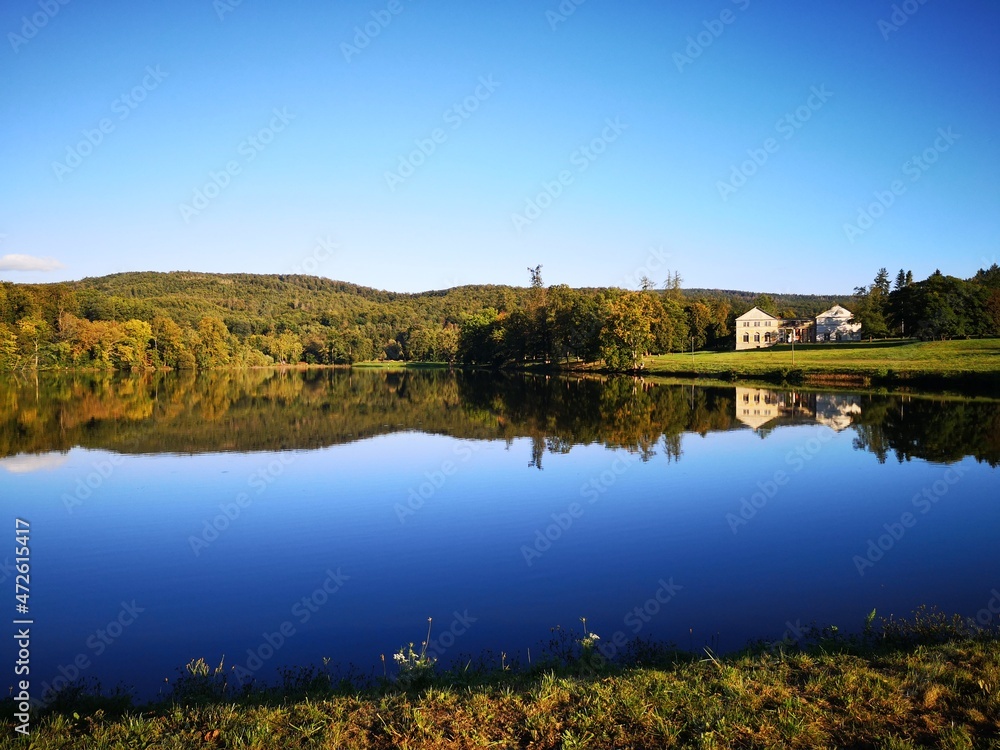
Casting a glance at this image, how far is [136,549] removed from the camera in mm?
12766

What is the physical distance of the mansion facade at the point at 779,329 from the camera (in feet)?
359

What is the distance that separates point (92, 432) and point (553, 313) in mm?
69326

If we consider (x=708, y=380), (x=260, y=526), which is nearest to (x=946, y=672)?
(x=260, y=526)

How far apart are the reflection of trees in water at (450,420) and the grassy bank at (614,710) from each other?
1531 cm

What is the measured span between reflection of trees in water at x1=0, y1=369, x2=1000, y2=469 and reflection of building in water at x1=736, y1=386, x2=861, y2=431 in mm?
824

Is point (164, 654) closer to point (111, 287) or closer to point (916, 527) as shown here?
point (916, 527)

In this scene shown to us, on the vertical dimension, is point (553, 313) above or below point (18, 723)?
above

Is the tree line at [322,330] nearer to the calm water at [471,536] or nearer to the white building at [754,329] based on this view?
the white building at [754,329]

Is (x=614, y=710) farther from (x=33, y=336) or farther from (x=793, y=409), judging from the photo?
(x=33, y=336)

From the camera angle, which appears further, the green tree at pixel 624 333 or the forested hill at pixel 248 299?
the forested hill at pixel 248 299

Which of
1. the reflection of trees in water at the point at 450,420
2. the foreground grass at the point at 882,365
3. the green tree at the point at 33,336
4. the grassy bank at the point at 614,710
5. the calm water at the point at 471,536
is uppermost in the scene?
the green tree at the point at 33,336

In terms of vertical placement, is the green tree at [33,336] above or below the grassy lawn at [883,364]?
above

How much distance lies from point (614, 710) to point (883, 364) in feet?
209

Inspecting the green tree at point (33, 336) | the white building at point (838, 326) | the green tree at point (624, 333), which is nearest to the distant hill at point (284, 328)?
the green tree at point (33, 336)
